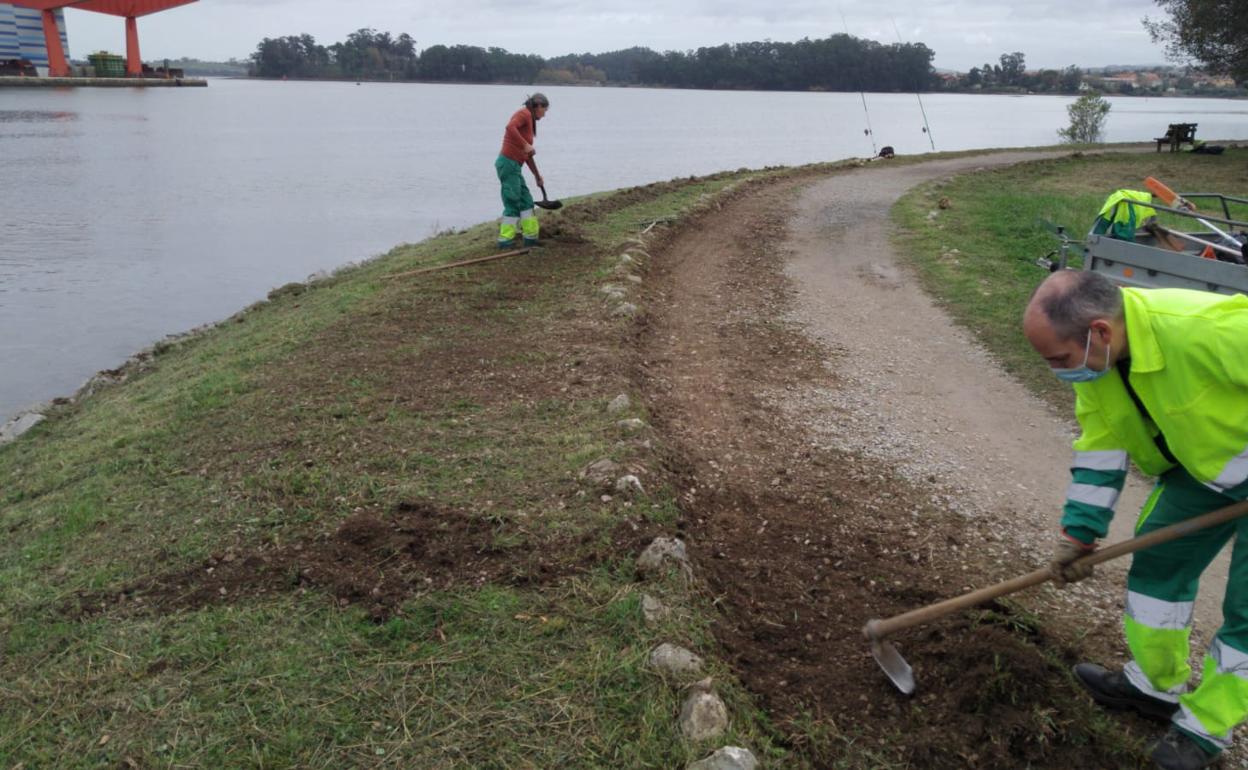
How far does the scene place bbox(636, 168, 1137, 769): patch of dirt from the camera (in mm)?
3277

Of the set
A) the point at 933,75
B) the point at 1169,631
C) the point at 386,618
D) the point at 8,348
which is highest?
the point at 933,75

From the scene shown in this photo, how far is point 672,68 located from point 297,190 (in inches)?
2895

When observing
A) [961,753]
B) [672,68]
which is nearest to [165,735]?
[961,753]

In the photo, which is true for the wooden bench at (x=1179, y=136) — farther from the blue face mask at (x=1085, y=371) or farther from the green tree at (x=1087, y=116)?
the blue face mask at (x=1085, y=371)

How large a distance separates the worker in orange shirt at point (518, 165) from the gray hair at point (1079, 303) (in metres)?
8.69

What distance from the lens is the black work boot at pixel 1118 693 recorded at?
336 centimetres

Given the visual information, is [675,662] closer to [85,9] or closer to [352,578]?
[352,578]

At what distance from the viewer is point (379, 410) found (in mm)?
6293

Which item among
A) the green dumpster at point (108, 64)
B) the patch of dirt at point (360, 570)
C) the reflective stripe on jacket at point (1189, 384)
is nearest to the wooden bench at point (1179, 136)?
the reflective stripe on jacket at point (1189, 384)

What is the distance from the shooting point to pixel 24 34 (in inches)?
2896

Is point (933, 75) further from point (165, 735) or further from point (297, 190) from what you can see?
point (165, 735)

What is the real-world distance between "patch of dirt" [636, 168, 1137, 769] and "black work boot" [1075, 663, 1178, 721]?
9cm

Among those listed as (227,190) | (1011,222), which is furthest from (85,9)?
(1011,222)

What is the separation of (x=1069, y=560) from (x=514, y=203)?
9054 mm
